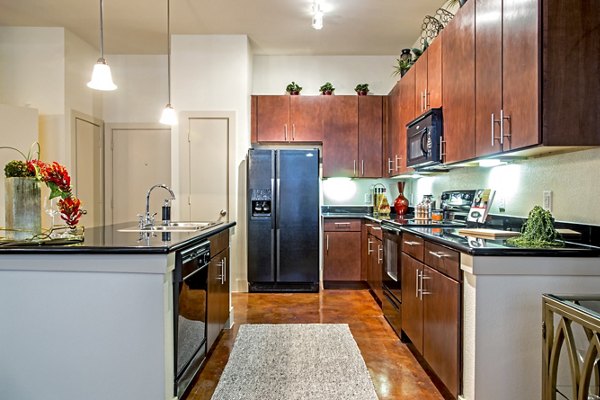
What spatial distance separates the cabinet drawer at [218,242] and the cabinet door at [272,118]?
2.01m

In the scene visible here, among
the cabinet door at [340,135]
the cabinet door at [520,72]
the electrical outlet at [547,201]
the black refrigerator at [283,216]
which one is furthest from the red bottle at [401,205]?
the cabinet door at [520,72]

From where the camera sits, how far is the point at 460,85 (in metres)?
2.67

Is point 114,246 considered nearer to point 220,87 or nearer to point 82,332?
point 82,332

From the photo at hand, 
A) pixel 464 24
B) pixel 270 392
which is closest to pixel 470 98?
pixel 464 24

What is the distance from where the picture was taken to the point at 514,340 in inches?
72.5

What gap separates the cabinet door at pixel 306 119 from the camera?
4.92 m

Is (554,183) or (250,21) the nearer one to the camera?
(554,183)

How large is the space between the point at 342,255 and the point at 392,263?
55.5 inches

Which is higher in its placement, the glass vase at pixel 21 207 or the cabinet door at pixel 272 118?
the cabinet door at pixel 272 118

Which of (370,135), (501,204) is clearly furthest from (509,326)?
(370,135)

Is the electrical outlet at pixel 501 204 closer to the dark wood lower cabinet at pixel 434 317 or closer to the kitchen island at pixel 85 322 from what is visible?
the dark wood lower cabinet at pixel 434 317

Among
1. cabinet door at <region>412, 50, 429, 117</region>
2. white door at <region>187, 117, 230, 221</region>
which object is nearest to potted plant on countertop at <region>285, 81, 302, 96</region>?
white door at <region>187, 117, 230, 221</region>

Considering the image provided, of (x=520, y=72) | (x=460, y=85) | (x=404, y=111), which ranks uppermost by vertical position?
(x=404, y=111)

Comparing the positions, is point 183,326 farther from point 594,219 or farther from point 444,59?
point 444,59
